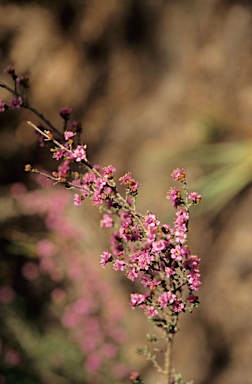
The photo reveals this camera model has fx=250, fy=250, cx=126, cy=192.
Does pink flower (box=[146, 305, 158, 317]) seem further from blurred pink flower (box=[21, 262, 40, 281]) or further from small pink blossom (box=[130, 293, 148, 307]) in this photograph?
blurred pink flower (box=[21, 262, 40, 281])

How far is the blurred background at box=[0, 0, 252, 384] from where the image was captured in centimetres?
120

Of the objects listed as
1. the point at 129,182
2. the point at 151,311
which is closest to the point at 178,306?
the point at 151,311

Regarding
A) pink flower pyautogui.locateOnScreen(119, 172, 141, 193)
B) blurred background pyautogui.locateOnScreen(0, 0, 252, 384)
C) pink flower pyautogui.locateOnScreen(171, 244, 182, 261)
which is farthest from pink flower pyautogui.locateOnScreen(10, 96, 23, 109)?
blurred background pyautogui.locateOnScreen(0, 0, 252, 384)

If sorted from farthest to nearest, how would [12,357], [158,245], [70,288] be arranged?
[70,288] < [12,357] < [158,245]

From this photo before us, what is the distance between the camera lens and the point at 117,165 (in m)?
1.36

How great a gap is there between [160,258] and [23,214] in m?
1.22

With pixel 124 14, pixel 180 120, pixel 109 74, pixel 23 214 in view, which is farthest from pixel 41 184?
pixel 124 14

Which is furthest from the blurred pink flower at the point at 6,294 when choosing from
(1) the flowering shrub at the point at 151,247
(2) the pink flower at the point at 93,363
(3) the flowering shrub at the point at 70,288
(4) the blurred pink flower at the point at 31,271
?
(1) the flowering shrub at the point at 151,247

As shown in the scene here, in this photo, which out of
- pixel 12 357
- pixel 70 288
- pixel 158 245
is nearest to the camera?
pixel 158 245

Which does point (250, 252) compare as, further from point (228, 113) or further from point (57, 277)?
point (57, 277)

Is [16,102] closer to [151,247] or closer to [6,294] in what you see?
[151,247]

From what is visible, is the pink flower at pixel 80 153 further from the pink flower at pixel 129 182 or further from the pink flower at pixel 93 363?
the pink flower at pixel 93 363

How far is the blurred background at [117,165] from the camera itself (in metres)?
1.20

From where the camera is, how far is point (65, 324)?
125 cm
